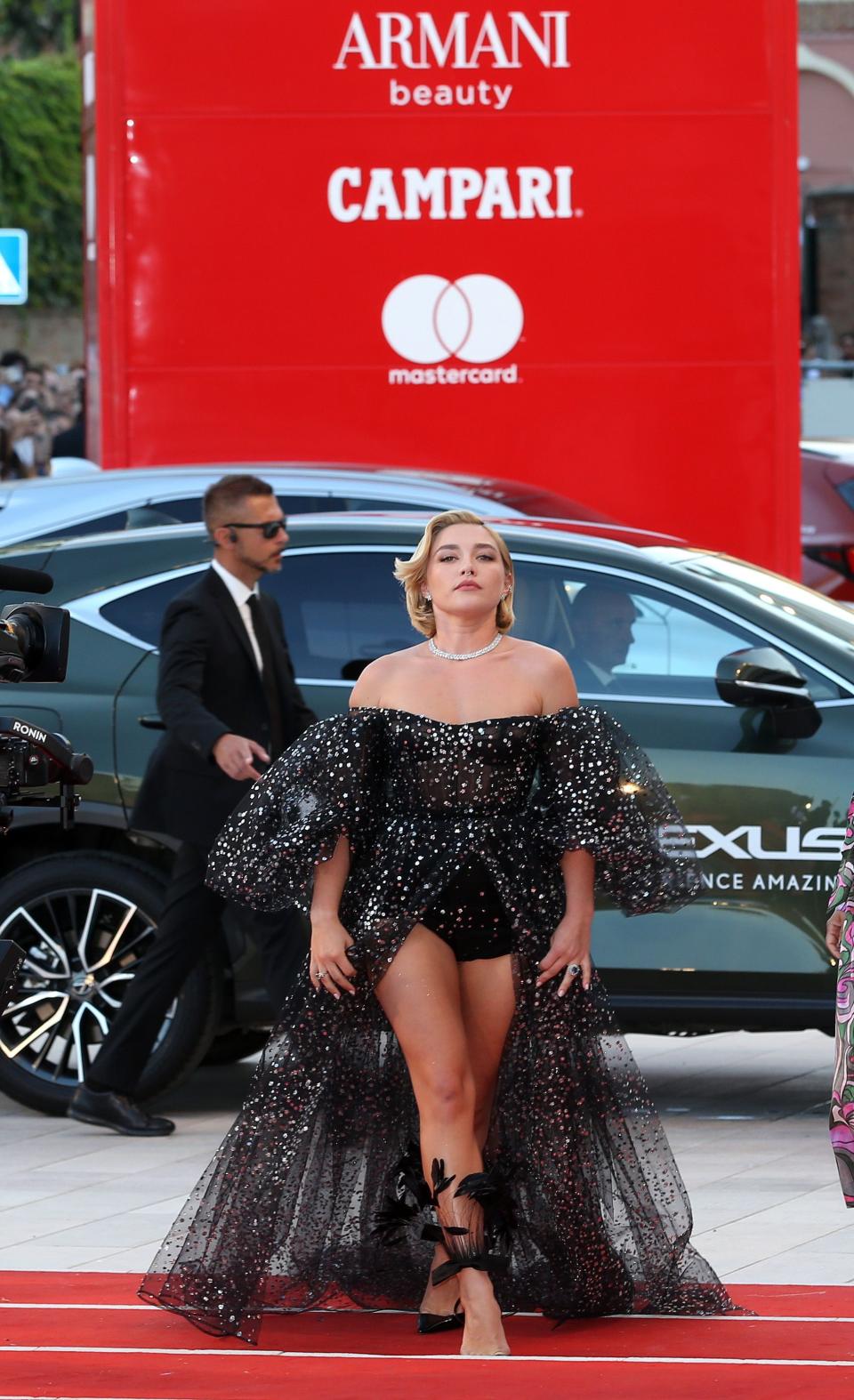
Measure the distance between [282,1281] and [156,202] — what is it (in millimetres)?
5746

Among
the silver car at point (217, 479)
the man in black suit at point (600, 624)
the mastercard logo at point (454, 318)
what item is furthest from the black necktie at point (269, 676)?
the mastercard logo at point (454, 318)

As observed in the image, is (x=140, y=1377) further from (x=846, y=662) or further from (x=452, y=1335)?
(x=846, y=662)

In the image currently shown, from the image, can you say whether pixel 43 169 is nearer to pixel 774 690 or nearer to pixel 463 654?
pixel 774 690

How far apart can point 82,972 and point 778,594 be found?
2466mm

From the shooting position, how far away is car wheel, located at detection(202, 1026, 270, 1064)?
9.00 meters

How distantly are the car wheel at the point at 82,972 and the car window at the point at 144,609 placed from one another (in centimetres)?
72

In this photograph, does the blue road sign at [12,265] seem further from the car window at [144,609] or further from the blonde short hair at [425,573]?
the blonde short hair at [425,573]

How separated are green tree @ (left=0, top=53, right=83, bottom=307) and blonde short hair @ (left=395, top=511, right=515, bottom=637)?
38.5 metres

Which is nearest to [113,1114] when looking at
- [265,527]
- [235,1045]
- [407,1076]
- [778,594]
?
[235,1045]

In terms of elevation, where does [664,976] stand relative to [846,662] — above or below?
below

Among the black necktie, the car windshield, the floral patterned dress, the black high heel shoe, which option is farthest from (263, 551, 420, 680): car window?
the black high heel shoe

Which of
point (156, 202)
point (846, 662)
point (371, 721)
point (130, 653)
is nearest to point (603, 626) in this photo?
point (846, 662)

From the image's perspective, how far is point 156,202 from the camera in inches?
408

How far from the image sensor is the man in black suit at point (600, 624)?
8.07 metres
